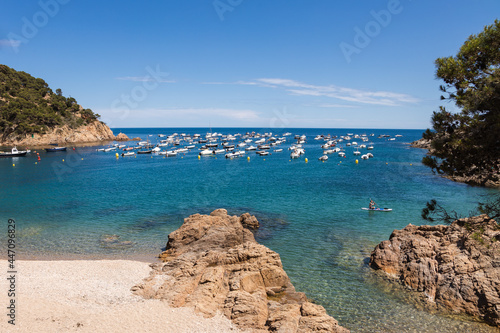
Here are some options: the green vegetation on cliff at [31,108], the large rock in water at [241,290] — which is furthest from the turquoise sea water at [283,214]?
the green vegetation on cliff at [31,108]

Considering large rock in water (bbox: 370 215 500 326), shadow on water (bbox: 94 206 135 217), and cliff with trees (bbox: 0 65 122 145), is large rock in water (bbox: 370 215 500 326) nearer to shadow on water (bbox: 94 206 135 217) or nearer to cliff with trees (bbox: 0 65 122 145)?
shadow on water (bbox: 94 206 135 217)

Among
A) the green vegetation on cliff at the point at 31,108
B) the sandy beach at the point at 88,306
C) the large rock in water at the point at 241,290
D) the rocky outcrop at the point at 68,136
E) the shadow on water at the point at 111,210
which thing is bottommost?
the shadow on water at the point at 111,210

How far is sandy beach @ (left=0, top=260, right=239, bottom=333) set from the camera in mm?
12414

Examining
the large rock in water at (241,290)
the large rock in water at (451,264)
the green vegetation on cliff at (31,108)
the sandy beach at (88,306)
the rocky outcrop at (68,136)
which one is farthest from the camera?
the rocky outcrop at (68,136)

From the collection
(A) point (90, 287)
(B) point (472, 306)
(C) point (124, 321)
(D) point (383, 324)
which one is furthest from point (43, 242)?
(B) point (472, 306)

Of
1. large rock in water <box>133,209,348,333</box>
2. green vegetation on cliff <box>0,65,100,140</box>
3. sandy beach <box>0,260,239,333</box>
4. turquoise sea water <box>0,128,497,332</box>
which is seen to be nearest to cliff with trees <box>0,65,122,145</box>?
green vegetation on cliff <box>0,65,100,140</box>

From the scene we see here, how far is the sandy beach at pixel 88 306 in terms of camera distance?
12.4 meters

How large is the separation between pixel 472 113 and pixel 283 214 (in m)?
23.3

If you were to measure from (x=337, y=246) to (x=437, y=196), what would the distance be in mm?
24650

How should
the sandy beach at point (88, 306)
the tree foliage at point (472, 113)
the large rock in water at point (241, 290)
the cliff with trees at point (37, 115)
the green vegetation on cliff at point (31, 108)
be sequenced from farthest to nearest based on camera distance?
1. the cliff with trees at point (37, 115)
2. the green vegetation on cliff at point (31, 108)
3. the large rock in water at point (241, 290)
4. the sandy beach at point (88, 306)
5. the tree foliage at point (472, 113)

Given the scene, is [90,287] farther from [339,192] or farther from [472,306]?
[339,192]

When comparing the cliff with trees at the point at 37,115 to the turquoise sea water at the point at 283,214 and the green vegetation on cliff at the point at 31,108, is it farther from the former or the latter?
the turquoise sea water at the point at 283,214

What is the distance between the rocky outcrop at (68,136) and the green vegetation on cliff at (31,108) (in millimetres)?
1883

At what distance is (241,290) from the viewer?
1472cm
